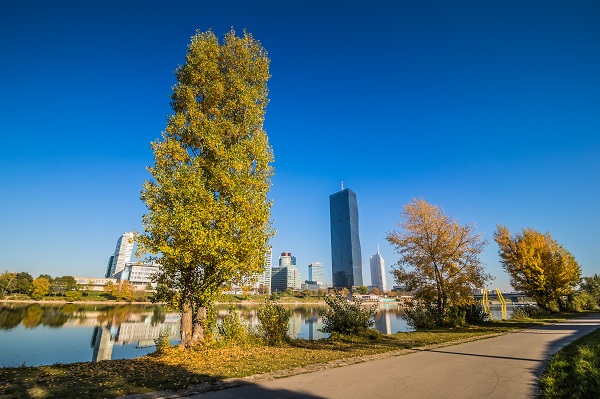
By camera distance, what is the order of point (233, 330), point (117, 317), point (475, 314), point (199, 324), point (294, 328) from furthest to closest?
point (117, 317) → point (294, 328) → point (475, 314) → point (233, 330) → point (199, 324)

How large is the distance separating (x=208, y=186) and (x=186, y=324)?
19.9ft

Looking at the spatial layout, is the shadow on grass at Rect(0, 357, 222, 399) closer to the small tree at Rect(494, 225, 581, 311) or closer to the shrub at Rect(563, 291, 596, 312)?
the small tree at Rect(494, 225, 581, 311)

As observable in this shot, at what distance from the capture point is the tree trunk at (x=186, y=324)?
40.6 feet

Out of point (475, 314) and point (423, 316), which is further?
point (475, 314)

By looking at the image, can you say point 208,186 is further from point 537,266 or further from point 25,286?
point 25,286

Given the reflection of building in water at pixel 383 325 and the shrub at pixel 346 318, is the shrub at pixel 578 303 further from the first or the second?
the shrub at pixel 346 318

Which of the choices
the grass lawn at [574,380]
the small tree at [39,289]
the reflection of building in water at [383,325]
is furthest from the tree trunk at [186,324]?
the small tree at [39,289]

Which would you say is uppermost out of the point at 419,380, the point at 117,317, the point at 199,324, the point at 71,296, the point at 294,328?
the point at 71,296

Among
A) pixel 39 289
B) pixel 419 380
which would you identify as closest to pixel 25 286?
pixel 39 289

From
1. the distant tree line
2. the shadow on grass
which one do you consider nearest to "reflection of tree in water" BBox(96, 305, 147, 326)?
the shadow on grass

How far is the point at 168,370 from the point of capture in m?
8.91

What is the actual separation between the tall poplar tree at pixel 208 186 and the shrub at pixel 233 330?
1.07m

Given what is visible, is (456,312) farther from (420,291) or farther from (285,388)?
(285,388)

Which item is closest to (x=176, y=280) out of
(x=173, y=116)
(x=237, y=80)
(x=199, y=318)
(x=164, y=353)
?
(x=199, y=318)
